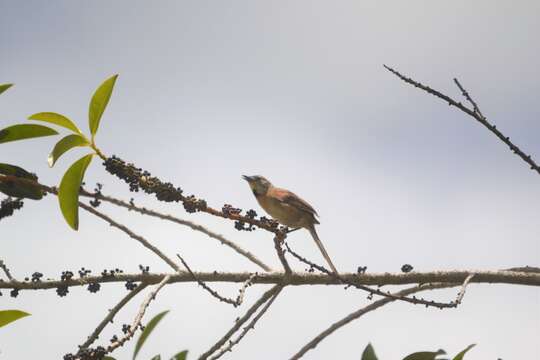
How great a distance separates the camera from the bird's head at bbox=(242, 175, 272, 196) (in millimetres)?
6215

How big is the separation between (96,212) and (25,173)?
0.47 meters

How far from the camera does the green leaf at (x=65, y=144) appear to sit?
347 cm

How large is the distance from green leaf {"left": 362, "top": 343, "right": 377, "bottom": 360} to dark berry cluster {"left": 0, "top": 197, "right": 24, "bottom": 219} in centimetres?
220

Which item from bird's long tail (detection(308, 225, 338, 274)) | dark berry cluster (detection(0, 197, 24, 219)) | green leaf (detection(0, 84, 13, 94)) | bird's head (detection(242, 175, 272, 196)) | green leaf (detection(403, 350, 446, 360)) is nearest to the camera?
green leaf (detection(403, 350, 446, 360))

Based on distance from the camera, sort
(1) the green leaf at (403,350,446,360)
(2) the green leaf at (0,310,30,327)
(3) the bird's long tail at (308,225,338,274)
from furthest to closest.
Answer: (3) the bird's long tail at (308,225,338,274) → (2) the green leaf at (0,310,30,327) → (1) the green leaf at (403,350,446,360)

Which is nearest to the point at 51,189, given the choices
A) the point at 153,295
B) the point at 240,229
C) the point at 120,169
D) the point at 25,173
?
the point at 25,173

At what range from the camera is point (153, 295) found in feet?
11.5

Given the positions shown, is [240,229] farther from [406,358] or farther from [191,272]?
[406,358]

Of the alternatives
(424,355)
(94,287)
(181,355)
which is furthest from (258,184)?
(424,355)

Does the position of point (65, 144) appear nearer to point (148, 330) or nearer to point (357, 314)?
point (148, 330)

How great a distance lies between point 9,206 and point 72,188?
534 millimetres

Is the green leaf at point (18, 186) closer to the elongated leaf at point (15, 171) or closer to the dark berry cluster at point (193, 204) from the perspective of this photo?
the elongated leaf at point (15, 171)

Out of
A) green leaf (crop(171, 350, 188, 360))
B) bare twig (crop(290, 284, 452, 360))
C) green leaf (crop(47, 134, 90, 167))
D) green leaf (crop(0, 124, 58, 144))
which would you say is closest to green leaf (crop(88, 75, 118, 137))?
green leaf (crop(47, 134, 90, 167))

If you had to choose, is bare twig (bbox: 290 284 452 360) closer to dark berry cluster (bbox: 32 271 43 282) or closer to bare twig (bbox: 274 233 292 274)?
bare twig (bbox: 274 233 292 274)
